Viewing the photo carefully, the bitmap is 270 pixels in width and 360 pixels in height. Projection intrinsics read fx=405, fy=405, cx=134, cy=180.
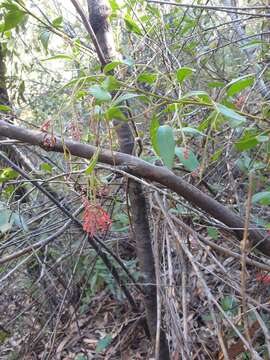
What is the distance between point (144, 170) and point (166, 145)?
11.3 inches

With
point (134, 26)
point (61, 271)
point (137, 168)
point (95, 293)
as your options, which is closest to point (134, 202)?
point (137, 168)

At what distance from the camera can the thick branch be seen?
973 millimetres

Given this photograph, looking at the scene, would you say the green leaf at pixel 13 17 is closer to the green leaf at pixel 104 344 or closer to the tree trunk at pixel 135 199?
the tree trunk at pixel 135 199

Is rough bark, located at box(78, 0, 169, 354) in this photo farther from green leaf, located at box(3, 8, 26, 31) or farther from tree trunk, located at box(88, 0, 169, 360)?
green leaf, located at box(3, 8, 26, 31)

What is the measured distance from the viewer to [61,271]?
1905mm

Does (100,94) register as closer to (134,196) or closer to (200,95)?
(200,95)

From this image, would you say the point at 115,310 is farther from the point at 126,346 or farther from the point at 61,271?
the point at 61,271

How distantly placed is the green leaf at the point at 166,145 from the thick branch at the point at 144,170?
242 millimetres

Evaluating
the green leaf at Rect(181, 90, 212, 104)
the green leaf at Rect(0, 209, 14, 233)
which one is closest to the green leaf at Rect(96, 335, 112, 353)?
the green leaf at Rect(0, 209, 14, 233)

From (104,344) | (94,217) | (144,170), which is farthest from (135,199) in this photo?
(104,344)

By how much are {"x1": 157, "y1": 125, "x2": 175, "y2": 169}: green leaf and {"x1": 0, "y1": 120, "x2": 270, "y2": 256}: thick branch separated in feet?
0.79

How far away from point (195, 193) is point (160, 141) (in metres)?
0.33

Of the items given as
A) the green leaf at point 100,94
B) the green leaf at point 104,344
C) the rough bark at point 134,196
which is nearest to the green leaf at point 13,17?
the rough bark at point 134,196

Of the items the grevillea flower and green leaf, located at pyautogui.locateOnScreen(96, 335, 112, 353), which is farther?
green leaf, located at pyautogui.locateOnScreen(96, 335, 112, 353)
